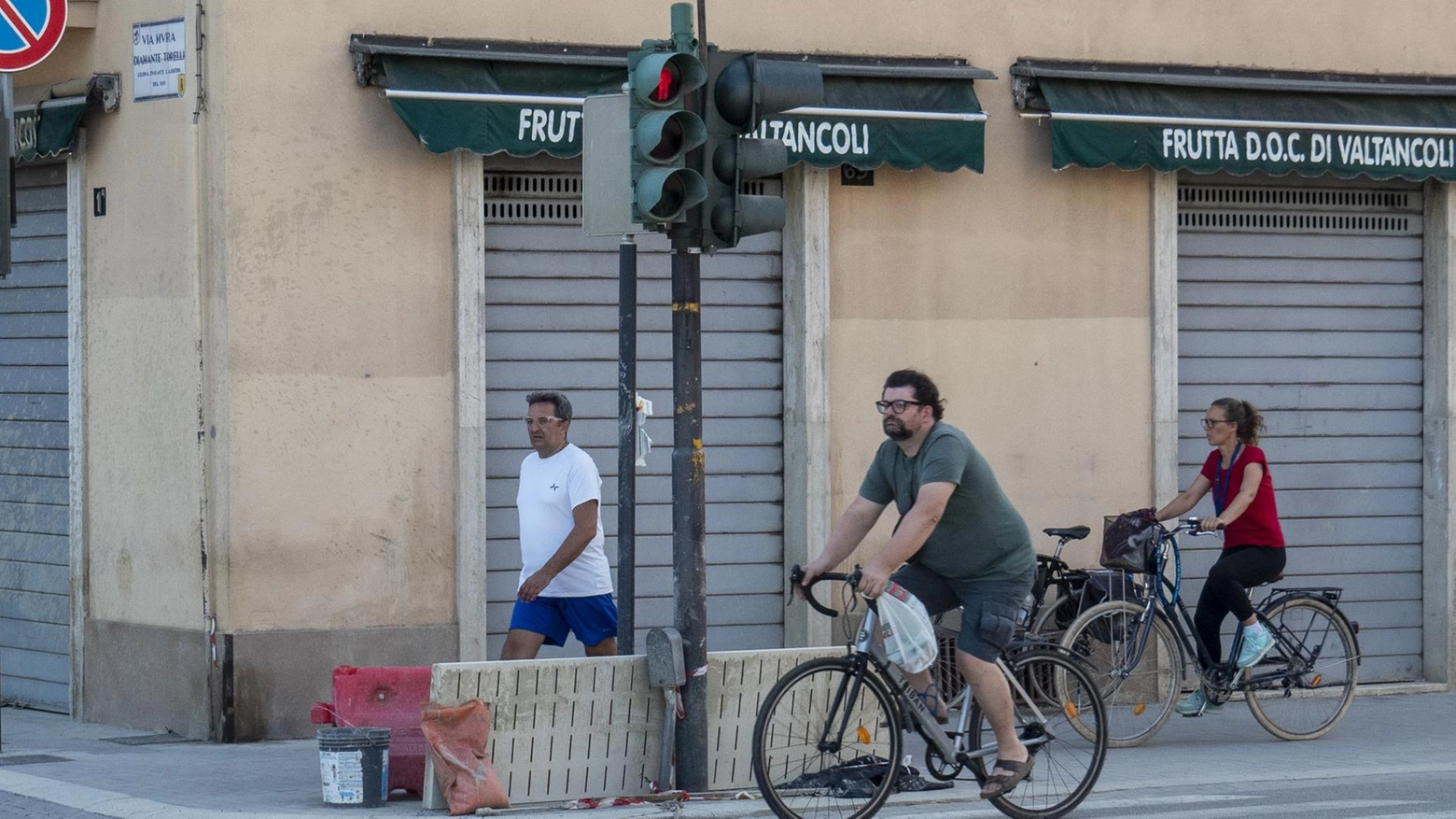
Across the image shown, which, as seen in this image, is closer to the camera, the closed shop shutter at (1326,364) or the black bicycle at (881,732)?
the black bicycle at (881,732)

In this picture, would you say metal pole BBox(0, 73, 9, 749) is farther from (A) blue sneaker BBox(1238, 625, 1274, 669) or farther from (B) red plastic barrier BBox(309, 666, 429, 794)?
(A) blue sneaker BBox(1238, 625, 1274, 669)

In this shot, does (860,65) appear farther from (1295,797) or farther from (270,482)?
(1295,797)

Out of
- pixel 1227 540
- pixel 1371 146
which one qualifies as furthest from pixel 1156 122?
pixel 1227 540

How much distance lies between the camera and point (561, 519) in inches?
378

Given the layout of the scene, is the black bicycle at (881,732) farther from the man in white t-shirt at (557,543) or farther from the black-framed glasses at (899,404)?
the man in white t-shirt at (557,543)

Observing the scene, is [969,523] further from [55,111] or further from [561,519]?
[55,111]

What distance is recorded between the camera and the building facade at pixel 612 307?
35.3 ft

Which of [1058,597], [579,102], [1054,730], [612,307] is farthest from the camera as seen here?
[612,307]

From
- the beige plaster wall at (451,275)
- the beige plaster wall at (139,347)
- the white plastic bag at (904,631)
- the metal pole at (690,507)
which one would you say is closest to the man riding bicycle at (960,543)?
the white plastic bag at (904,631)

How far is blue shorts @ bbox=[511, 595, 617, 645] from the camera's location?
9.63 metres

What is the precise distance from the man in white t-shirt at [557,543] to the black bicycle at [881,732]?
2.02 m

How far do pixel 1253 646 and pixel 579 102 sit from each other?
461 centimetres

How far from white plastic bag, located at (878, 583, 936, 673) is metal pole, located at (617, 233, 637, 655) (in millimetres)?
1643

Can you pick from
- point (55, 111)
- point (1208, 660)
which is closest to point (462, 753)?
point (1208, 660)
